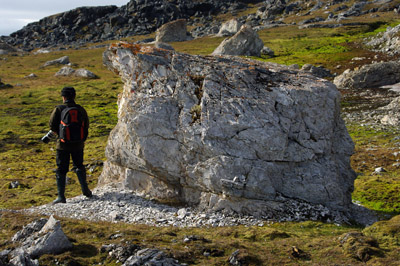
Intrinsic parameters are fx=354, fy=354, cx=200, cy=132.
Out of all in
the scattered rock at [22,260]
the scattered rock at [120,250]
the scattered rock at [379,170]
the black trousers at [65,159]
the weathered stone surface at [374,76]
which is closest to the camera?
the scattered rock at [22,260]

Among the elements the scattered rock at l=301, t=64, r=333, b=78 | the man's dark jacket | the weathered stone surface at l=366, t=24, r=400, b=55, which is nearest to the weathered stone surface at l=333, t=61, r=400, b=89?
the scattered rock at l=301, t=64, r=333, b=78

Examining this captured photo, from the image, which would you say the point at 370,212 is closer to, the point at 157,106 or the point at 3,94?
the point at 157,106

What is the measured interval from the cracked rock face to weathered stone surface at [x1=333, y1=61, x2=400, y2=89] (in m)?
38.9

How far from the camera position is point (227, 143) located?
13.1 m

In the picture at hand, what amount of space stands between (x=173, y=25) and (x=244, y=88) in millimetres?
125675

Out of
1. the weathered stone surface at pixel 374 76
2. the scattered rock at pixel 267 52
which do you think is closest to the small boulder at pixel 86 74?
the scattered rock at pixel 267 52

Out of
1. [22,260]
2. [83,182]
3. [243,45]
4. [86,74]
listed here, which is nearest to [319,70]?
[243,45]

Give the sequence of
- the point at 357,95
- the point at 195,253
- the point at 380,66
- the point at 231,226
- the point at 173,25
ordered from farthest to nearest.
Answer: the point at 173,25
the point at 380,66
the point at 357,95
the point at 231,226
the point at 195,253

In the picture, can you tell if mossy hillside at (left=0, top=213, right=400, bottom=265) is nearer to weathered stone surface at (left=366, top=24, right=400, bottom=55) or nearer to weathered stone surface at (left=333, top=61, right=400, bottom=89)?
weathered stone surface at (left=333, top=61, right=400, bottom=89)

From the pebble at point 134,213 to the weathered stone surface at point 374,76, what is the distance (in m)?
44.2

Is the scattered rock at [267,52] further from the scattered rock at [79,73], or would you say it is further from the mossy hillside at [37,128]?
the scattered rock at [79,73]

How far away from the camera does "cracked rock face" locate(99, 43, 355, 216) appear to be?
1293 centimetres

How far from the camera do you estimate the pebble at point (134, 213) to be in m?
12.4

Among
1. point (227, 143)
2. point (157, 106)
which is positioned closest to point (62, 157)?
point (157, 106)
